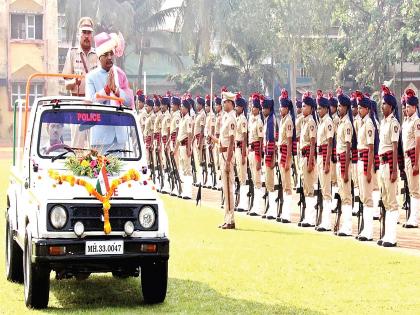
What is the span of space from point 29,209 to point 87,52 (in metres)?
3.39

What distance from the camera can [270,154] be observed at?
21359mm

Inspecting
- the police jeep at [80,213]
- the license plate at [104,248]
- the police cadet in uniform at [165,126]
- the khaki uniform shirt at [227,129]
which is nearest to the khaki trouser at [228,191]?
the khaki uniform shirt at [227,129]

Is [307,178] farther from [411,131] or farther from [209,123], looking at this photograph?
[209,123]

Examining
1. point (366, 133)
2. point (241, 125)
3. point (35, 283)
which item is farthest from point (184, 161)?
point (35, 283)

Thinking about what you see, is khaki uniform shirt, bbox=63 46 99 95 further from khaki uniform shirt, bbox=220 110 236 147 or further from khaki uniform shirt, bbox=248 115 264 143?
khaki uniform shirt, bbox=248 115 264 143

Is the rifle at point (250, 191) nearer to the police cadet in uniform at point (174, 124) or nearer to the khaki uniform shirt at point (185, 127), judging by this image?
the khaki uniform shirt at point (185, 127)

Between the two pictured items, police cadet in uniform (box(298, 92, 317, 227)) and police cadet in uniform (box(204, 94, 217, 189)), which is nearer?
police cadet in uniform (box(298, 92, 317, 227))

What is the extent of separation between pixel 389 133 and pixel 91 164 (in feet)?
21.9

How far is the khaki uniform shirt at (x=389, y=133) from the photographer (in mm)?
16469

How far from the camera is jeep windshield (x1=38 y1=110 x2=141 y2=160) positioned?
11.4m

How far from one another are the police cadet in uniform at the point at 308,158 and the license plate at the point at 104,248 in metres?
9.15

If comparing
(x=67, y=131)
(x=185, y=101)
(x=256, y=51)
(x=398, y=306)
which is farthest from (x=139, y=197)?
(x=256, y=51)

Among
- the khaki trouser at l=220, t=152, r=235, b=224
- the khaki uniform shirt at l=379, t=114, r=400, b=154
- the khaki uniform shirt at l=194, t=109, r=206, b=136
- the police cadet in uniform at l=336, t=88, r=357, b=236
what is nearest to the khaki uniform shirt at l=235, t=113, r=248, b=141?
the khaki trouser at l=220, t=152, r=235, b=224

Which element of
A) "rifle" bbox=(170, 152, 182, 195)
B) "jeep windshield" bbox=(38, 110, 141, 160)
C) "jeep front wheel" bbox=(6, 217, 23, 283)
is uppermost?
"jeep windshield" bbox=(38, 110, 141, 160)
